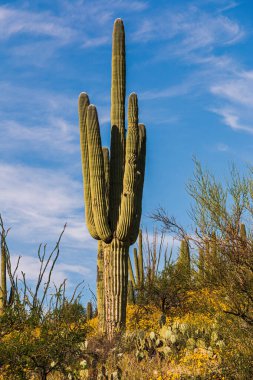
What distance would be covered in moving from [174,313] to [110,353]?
905 cm

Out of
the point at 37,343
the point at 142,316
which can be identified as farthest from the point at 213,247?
Answer: the point at 142,316

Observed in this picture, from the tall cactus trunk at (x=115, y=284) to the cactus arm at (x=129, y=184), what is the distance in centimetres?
33

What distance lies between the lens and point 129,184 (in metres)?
13.6

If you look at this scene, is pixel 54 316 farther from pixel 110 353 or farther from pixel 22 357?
pixel 110 353

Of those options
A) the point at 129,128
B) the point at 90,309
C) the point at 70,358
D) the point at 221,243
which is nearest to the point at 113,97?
the point at 129,128

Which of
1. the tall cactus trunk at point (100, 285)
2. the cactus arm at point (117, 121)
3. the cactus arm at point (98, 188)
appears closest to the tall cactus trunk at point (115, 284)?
the cactus arm at point (98, 188)

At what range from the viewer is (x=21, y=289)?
32.2 ft

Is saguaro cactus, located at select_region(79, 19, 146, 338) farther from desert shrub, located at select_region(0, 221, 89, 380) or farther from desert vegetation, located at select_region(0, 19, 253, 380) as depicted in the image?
desert shrub, located at select_region(0, 221, 89, 380)

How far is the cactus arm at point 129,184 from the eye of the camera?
13.5m

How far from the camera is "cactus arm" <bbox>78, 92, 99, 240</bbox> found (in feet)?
46.9

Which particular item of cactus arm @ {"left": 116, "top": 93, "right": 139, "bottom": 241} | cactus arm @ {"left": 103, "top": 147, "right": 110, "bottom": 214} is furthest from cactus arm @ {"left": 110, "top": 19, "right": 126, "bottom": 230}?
cactus arm @ {"left": 116, "top": 93, "right": 139, "bottom": 241}

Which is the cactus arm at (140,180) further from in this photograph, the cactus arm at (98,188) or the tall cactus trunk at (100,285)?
the tall cactus trunk at (100,285)

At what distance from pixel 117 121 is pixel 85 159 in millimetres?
1183

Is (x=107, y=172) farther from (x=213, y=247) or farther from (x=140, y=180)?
(x=213, y=247)
